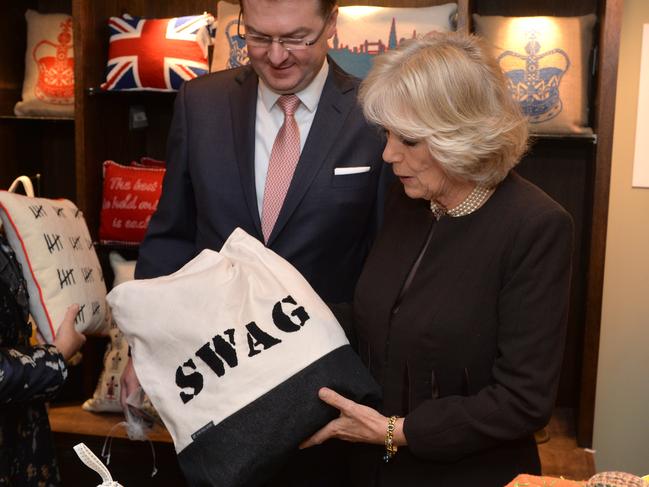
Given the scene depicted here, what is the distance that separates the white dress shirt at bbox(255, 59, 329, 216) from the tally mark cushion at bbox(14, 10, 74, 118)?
1.67m

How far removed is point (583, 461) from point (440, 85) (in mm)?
1879

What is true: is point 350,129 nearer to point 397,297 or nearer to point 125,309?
point 397,297

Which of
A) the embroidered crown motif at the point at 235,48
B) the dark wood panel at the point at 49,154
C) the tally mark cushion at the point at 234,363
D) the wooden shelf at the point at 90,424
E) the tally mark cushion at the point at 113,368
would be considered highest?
the embroidered crown motif at the point at 235,48

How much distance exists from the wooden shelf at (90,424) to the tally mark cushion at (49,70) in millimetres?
1241

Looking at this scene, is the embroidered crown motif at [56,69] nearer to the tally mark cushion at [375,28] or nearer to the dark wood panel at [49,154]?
the dark wood panel at [49,154]

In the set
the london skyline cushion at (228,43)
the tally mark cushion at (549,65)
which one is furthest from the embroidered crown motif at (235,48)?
the tally mark cushion at (549,65)

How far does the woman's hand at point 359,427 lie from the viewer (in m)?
1.57

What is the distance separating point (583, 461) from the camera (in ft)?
9.53

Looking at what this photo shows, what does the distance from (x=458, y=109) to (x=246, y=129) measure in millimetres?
639

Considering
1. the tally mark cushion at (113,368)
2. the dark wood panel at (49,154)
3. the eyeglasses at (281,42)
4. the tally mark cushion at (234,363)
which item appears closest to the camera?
the tally mark cushion at (234,363)

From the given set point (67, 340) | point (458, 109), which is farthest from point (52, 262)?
point (458, 109)

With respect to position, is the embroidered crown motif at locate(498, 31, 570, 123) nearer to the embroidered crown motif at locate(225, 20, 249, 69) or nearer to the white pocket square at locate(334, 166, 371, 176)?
the embroidered crown motif at locate(225, 20, 249, 69)

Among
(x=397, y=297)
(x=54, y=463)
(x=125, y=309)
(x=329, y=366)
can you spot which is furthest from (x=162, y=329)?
(x=54, y=463)

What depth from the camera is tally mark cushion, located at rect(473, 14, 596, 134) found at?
9.76 feet
